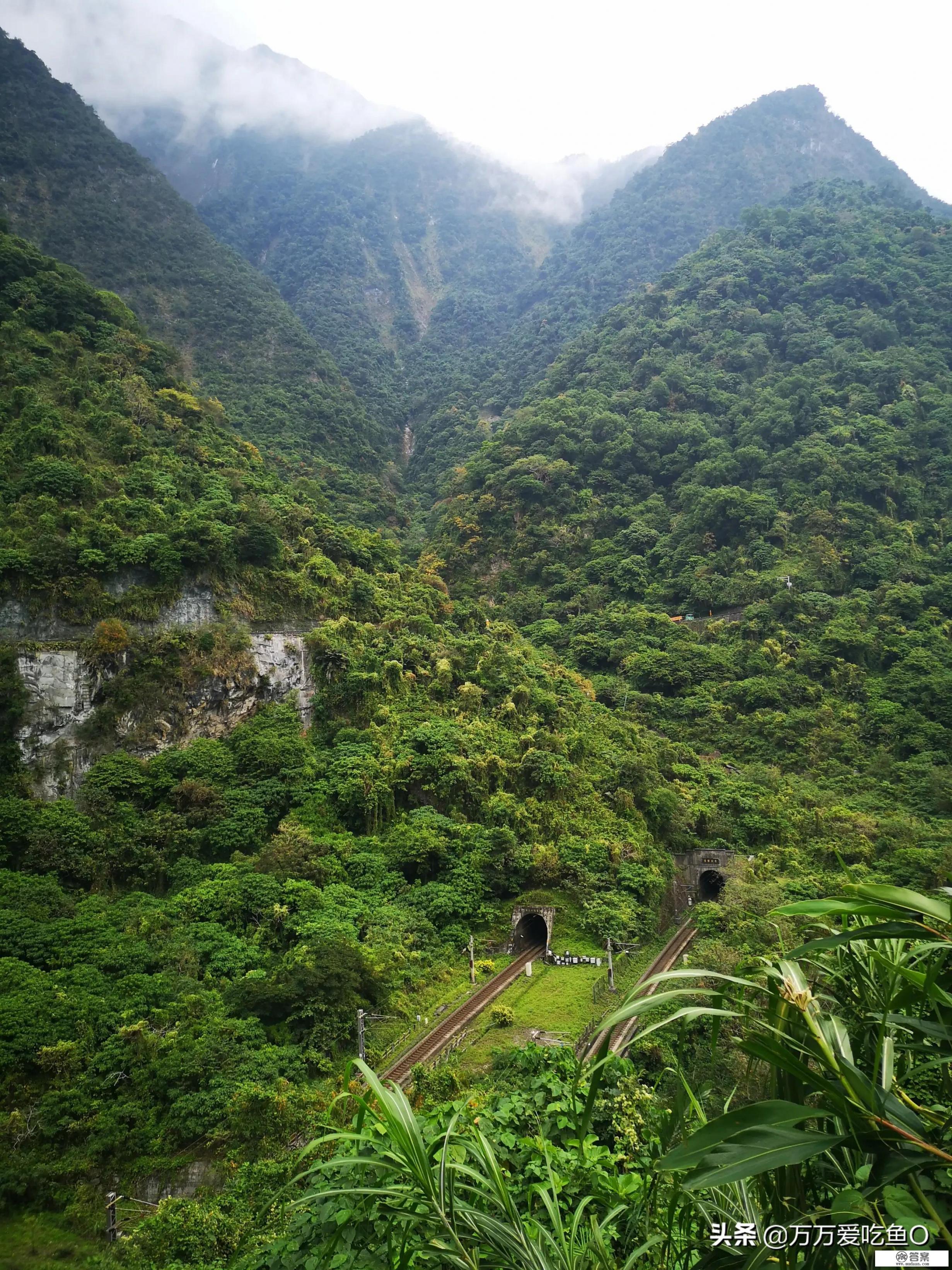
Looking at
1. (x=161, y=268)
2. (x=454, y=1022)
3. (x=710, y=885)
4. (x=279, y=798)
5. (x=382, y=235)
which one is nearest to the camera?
(x=454, y=1022)

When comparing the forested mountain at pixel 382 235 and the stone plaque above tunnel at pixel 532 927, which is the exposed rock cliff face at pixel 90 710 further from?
the forested mountain at pixel 382 235

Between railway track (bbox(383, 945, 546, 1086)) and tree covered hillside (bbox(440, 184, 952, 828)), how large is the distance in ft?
58.2

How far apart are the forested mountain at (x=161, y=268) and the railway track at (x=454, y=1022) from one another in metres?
41.7

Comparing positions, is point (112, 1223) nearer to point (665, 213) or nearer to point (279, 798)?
point (279, 798)

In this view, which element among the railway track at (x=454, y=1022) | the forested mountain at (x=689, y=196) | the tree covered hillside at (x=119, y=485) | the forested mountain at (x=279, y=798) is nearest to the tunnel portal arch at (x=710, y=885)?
the forested mountain at (x=279, y=798)

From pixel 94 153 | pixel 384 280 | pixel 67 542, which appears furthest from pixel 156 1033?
pixel 384 280

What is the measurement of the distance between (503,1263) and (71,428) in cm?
2849

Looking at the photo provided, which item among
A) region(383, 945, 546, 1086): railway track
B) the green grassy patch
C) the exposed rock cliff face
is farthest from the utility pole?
the exposed rock cliff face

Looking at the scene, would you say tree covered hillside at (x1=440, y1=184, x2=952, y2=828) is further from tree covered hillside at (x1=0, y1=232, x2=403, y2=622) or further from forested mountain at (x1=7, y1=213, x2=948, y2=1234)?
tree covered hillside at (x1=0, y1=232, x2=403, y2=622)

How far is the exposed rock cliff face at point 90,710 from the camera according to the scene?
1862 centimetres

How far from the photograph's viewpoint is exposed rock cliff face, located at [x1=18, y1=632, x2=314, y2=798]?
733 inches

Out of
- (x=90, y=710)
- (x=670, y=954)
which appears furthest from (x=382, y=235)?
(x=670, y=954)

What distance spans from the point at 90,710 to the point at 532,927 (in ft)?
48.3

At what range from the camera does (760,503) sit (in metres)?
43.6
